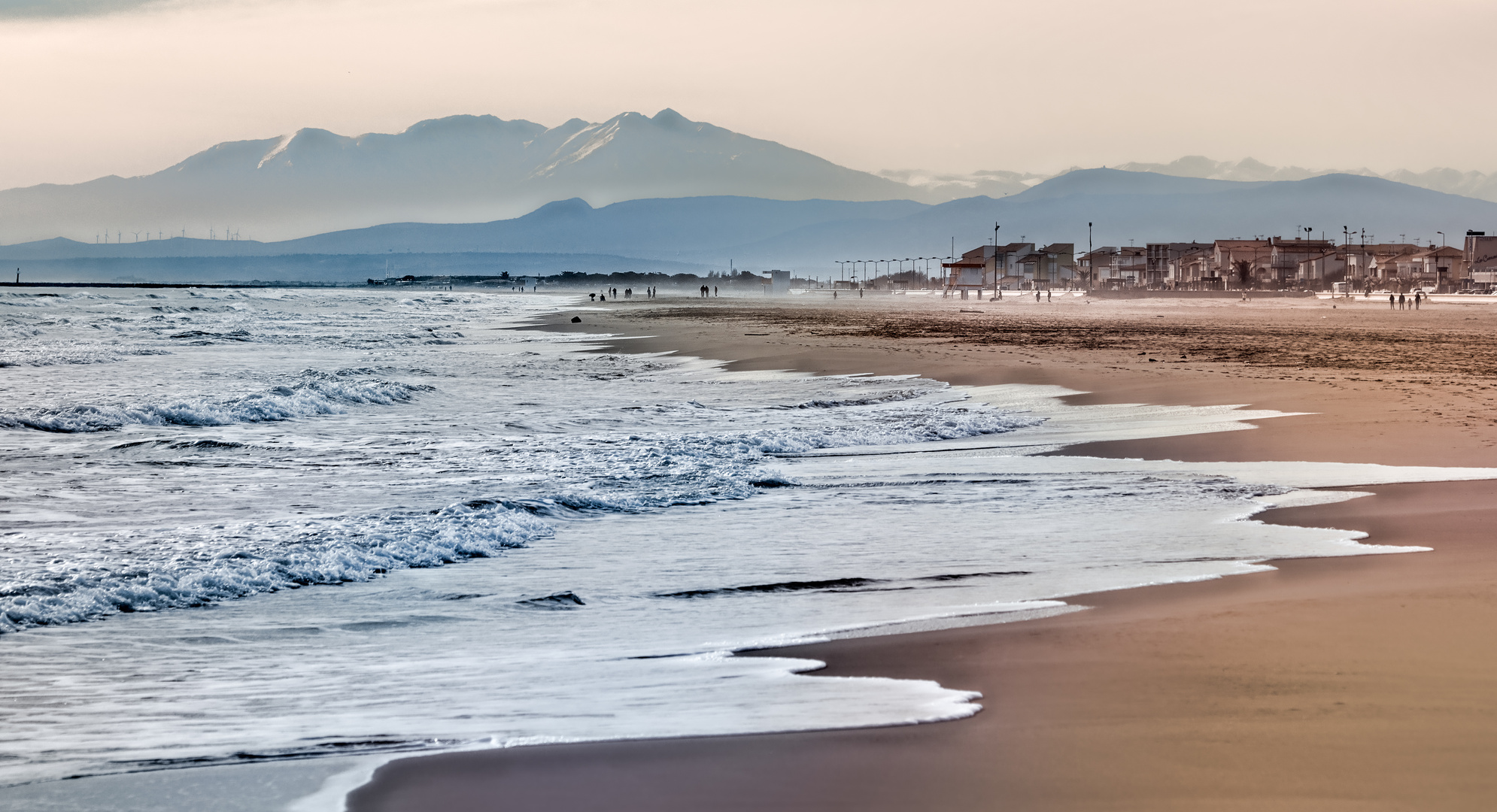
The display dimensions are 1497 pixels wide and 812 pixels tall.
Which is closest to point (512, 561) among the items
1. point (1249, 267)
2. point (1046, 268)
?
point (1249, 267)

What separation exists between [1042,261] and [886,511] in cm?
17301

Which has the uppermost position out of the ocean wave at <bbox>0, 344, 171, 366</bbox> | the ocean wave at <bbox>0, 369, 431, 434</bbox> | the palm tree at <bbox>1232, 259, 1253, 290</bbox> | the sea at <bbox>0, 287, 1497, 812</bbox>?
the palm tree at <bbox>1232, 259, 1253, 290</bbox>

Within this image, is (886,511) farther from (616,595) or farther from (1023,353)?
(1023,353)

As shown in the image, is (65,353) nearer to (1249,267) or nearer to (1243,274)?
(1243,274)

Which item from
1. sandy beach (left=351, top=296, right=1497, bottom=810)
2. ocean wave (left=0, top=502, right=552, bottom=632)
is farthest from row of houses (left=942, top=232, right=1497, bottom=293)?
ocean wave (left=0, top=502, right=552, bottom=632)

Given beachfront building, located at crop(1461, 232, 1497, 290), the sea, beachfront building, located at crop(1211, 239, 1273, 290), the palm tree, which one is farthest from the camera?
beachfront building, located at crop(1211, 239, 1273, 290)

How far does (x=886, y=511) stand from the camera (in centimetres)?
831

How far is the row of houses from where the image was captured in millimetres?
119125

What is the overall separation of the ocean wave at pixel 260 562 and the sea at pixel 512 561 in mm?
27

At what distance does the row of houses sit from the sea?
10475 cm

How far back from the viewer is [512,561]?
6.92 m

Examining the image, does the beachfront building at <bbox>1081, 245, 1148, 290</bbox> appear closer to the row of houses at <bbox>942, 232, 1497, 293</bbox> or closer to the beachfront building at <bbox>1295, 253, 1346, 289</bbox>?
the row of houses at <bbox>942, 232, 1497, 293</bbox>

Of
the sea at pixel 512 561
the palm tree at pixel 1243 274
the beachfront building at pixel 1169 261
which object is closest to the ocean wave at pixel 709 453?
the sea at pixel 512 561

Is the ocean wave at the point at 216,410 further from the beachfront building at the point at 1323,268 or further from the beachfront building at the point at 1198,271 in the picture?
the beachfront building at the point at 1323,268
